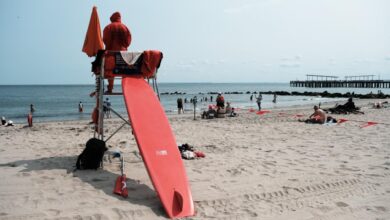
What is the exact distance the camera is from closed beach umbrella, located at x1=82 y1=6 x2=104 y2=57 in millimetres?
6730

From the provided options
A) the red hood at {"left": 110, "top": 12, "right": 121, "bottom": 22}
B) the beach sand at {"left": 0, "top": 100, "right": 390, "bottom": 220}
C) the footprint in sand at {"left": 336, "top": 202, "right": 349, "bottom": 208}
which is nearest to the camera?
the beach sand at {"left": 0, "top": 100, "right": 390, "bottom": 220}

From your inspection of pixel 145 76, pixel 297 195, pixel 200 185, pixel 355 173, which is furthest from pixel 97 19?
pixel 355 173

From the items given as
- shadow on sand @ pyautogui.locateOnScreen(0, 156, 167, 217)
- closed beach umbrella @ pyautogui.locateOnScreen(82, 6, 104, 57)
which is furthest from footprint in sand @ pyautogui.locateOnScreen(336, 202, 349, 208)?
closed beach umbrella @ pyautogui.locateOnScreen(82, 6, 104, 57)

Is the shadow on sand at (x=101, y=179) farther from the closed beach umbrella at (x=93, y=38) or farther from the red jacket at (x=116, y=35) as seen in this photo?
the red jacket at (x=116, y=35)

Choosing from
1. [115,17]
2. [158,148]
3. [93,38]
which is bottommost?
[158,148]

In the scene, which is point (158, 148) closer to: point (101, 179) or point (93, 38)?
point (101, 179)

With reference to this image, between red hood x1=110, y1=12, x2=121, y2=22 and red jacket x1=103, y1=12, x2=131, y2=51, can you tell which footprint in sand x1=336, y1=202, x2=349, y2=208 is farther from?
red hood x1=110, y1=12, x2=121, y2=22

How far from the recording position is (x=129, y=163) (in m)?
6.72

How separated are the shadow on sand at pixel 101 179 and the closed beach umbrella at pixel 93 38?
2289 millimetres

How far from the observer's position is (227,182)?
552cm

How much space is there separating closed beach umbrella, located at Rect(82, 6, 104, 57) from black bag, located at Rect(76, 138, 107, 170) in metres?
1.92

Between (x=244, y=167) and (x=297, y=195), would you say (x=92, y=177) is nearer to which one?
(x=244, y=167)

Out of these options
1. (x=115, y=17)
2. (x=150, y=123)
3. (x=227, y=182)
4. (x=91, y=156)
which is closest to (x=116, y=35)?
(x=115, y=17)

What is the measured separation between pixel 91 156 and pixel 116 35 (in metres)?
2.44
